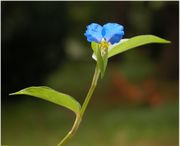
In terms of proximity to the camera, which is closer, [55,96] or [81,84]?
[55,96]

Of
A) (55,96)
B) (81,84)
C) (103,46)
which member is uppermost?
(103,46)

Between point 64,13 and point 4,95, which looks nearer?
point 4,95

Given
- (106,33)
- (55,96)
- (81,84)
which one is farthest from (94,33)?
(81,84)

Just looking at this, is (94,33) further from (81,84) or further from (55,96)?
(81,84)

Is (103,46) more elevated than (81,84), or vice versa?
(103,46)

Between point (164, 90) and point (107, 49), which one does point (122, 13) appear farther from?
point (107, 49)

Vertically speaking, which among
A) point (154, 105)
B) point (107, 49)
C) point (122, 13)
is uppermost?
point (107, 49)

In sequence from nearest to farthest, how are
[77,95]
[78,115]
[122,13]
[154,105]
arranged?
[78,115], [154,105], [77,95], [122,13]

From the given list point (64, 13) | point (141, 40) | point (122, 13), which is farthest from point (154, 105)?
point (141, 40)
